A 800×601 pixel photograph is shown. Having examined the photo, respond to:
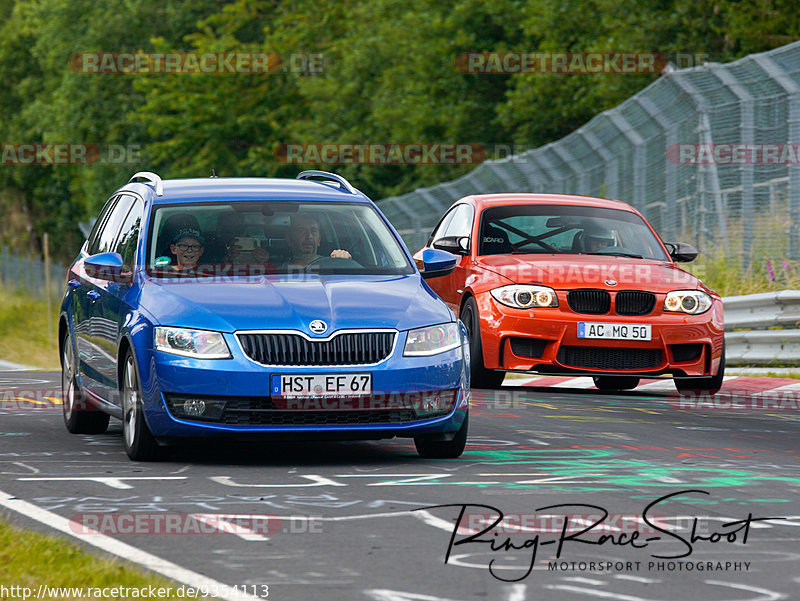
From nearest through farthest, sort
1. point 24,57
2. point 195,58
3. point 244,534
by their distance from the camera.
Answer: point 244,534, point 195,58, point 24,57

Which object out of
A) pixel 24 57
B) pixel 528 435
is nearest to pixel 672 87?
pixel 528 435

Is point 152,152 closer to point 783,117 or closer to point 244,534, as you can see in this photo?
point 783,117

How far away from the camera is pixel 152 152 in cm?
6084

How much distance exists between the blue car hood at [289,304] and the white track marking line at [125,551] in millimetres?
1567

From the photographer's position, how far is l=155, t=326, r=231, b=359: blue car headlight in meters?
8.42

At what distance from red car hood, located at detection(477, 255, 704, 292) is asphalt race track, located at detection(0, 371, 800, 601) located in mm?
2200

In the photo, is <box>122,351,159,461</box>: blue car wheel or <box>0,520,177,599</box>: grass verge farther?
<box>122,351,159,461</box>: blue car wheel

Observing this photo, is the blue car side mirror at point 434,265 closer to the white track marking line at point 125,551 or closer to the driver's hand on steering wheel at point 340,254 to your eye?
the driver's hand on steering wheel at point 340,254

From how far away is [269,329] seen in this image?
843 centimetres

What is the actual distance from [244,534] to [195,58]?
53.5m

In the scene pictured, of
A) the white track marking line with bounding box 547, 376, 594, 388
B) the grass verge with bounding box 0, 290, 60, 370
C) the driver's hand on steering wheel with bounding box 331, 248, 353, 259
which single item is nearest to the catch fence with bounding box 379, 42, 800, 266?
the white track marking line with bounding box 547, 376, 594, 388

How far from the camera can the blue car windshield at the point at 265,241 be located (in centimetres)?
948

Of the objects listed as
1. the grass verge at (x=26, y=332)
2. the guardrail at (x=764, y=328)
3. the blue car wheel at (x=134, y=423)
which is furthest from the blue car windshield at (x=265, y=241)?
the grass verge at (x=26, y=332)

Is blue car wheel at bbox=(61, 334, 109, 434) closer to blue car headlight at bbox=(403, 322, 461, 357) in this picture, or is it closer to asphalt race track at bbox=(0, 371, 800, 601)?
asphalt race track at bbox=(0, 371, 800, 601)
